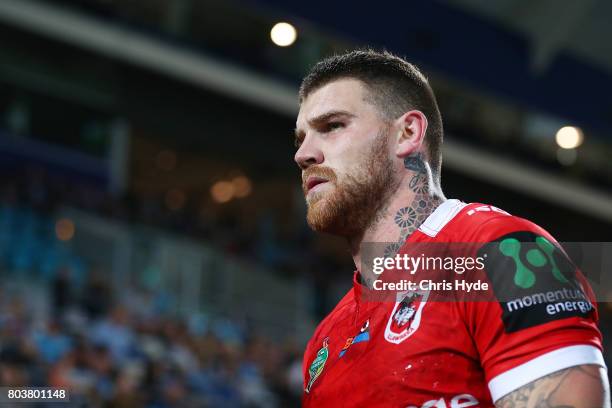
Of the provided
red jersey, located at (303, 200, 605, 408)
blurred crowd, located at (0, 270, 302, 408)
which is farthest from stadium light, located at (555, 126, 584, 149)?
red jersey, located at (303, 200, 605, 408)

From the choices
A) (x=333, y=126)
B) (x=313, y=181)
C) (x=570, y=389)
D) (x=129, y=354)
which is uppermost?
(x=129, y=354)

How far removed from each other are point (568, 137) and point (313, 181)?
18.5m

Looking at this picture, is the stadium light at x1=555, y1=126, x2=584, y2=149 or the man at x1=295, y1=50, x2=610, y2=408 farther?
the stadium light at x1=555, y1=126, x2=584, y2=149

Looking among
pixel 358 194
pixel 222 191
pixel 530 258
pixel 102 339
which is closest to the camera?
pixel 530 258

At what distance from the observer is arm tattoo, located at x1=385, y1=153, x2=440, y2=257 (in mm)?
2137

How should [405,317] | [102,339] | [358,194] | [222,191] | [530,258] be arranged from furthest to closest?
1. [222,191]
2. [102,339]
3. [358,194]
4. [405,317]
5. [530,258]

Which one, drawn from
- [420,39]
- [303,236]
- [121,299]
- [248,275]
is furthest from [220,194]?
[121,299]

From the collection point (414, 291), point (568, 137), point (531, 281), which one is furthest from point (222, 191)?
point (531, 281)

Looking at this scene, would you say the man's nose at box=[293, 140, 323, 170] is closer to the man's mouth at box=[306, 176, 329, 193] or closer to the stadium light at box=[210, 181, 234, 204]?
the man's mouth at box=[306, 176, 329, 193]

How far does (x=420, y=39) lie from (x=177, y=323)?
6.32 metres

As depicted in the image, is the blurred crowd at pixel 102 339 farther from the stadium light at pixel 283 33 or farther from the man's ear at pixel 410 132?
the man's ear at pixel 410 132

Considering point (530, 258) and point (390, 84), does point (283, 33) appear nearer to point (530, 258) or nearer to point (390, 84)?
point (390, 84)

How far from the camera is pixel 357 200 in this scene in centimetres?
216

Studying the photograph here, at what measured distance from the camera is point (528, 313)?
63.3 inches
